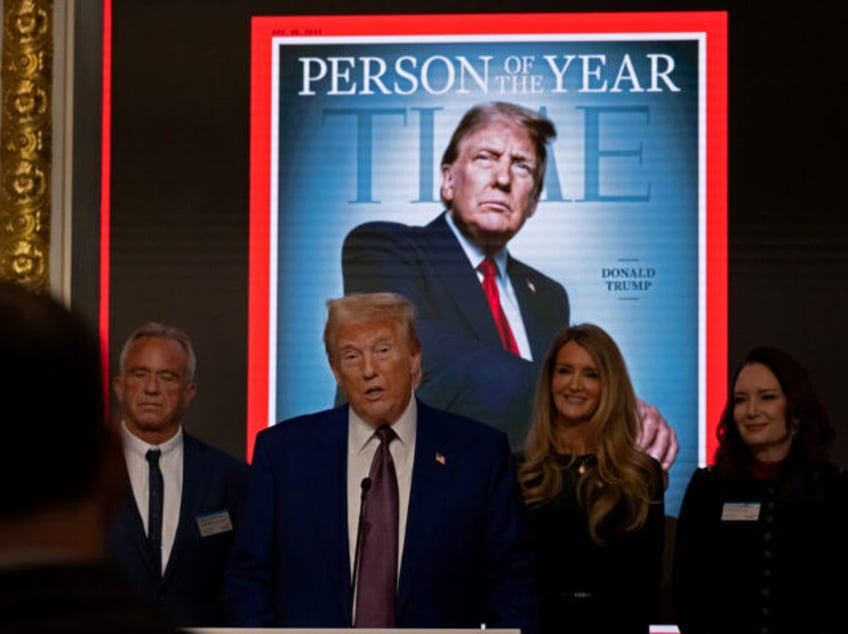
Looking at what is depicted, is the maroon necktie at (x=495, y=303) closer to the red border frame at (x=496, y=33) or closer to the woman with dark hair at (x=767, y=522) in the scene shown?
the red border frame at (x=496, y=33)

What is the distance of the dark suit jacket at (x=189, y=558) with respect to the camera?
472 cm

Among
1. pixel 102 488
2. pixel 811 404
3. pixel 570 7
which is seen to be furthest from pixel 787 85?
pixel 102 488

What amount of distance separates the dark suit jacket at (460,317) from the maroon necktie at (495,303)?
0.02 meters

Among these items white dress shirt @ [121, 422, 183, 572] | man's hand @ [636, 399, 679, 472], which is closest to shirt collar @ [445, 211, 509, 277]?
man's hand @ [636, 399, 679, 472]

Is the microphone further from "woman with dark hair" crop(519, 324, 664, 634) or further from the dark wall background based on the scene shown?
the dark wall background

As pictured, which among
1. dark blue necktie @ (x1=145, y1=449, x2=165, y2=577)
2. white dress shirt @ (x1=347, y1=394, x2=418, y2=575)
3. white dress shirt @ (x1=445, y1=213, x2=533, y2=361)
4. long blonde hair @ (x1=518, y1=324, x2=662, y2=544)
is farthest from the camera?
white dress shirt @ (x1=445, y1=213, x2=533, y2=361)

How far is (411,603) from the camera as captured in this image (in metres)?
4.40

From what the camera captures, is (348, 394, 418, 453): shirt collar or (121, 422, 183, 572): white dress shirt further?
(121, 422, 183, 572): white dress shirt

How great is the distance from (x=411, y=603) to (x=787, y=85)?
262 cm

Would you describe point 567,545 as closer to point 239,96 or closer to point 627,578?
point 627,578

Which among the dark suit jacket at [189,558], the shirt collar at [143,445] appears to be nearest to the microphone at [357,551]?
the dark suit jacket at [189,558]

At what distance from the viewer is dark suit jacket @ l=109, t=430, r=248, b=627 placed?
186 inches

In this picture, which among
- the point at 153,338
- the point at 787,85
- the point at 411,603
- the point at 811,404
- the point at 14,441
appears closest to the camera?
the point at 14,441

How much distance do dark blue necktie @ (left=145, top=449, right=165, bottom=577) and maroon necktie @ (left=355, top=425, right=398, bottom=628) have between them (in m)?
0.74
